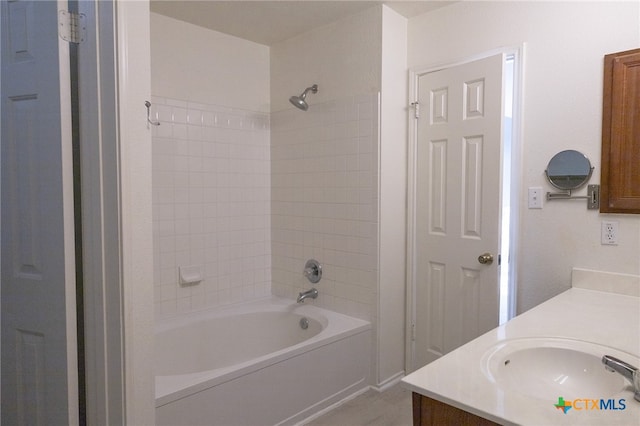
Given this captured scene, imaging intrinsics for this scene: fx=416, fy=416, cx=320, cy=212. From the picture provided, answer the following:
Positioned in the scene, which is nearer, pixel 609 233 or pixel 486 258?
Result: pixel 609 233

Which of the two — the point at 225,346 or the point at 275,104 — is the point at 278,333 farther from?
the point at 275,104

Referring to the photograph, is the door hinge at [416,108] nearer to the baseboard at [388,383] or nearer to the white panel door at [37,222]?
the baseboard at [388,383]

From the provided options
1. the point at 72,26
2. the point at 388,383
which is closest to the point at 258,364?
the point at 388,383

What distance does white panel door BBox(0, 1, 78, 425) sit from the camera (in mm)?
1403

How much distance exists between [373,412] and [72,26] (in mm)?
2326

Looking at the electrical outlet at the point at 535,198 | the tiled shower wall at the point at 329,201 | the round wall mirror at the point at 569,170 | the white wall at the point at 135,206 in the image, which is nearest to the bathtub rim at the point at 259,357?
the tiled shower wall at the point at 329,201

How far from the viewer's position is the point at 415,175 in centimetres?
272

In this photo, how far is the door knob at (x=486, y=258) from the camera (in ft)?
7.72

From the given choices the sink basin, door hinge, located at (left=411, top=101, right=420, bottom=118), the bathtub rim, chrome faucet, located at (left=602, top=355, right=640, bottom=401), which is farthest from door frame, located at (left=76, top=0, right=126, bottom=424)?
door hinge, located at (left=411, top=101, right=420, bottom=118)

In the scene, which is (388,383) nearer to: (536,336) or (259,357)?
(259,357)

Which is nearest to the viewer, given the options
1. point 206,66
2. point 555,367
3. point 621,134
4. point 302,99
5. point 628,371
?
point 628,371

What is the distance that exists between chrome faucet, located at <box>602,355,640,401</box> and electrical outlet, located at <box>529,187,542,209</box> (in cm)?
125

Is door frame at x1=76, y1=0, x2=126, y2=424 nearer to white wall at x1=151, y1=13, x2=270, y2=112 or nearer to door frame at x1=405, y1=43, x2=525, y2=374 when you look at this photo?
white wall at x1=151, y1=13, x2=270, y2=112

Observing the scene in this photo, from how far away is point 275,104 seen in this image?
325 centimetres
